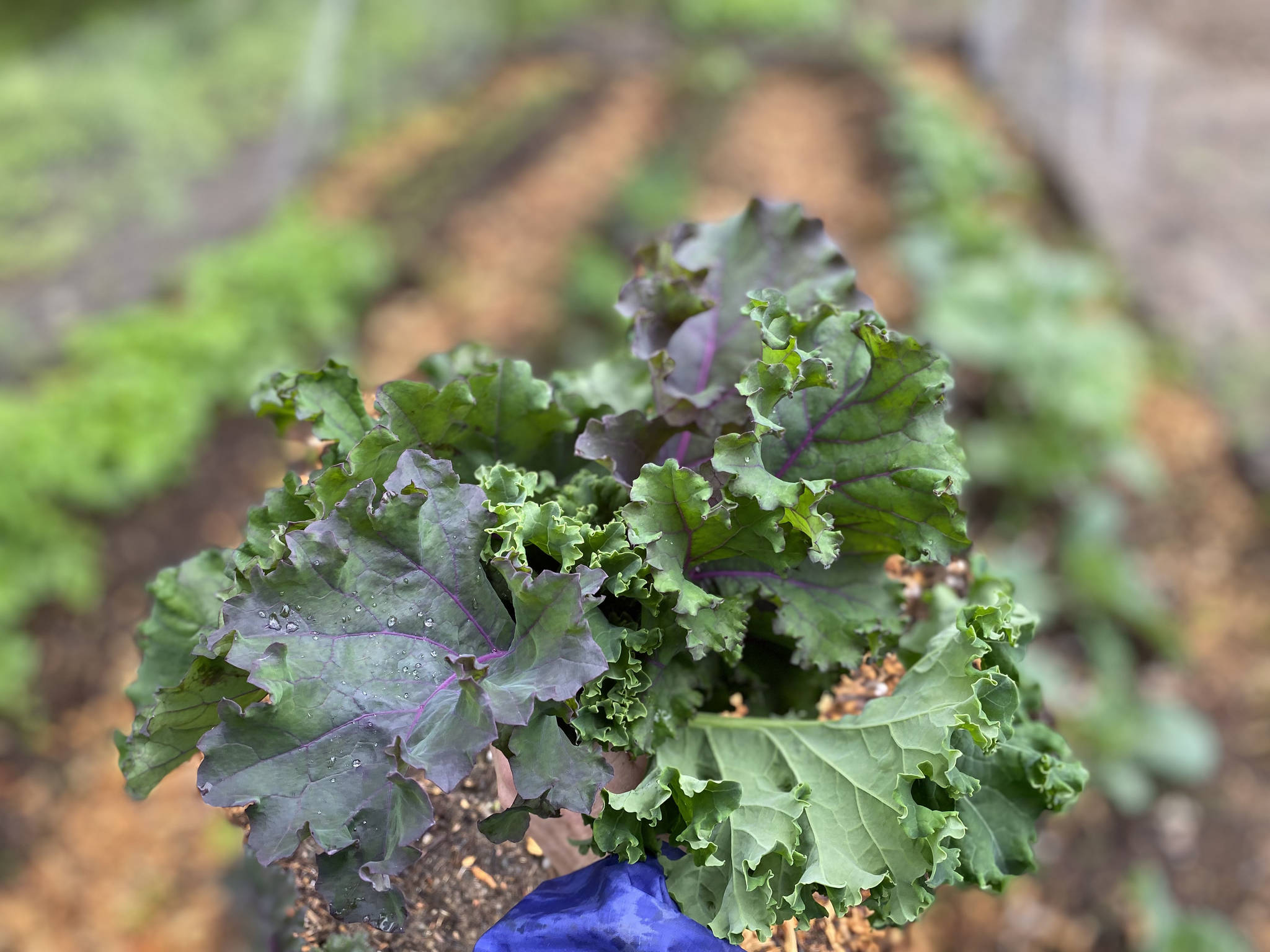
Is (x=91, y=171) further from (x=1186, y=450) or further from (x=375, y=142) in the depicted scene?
(x=1186, y=450)

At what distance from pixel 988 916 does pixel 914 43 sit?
812cm

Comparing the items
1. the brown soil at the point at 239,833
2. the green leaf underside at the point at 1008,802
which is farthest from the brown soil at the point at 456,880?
the brown soil at the point at 239,833

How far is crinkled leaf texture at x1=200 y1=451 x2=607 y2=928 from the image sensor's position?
4.14ft

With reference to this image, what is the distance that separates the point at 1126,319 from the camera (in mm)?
6355

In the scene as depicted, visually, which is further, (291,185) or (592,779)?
(291,185)

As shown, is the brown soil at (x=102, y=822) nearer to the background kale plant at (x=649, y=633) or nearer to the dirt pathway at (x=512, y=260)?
the dirt pathway at (x=512, y=260)

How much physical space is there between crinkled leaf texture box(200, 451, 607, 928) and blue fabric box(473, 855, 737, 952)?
194 millimetres

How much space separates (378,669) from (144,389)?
4.04m

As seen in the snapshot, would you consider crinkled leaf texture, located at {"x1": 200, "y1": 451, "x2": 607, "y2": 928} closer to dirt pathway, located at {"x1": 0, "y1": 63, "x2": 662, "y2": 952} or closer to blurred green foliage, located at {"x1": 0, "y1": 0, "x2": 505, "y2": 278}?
dirt pathway, located at {"x1": 0, "y1": 63, "x2": 662, "y2": 952}

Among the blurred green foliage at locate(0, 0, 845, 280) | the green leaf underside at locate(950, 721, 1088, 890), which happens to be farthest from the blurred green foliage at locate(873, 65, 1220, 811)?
the blurred green foliage at locate(0, 0, 845, 280)

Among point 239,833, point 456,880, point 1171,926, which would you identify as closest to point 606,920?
point 456,880

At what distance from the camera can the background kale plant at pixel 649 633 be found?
4.23 feet

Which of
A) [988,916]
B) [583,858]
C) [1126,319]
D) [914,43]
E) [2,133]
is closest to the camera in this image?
[583,858]

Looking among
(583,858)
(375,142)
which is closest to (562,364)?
(375,142)
